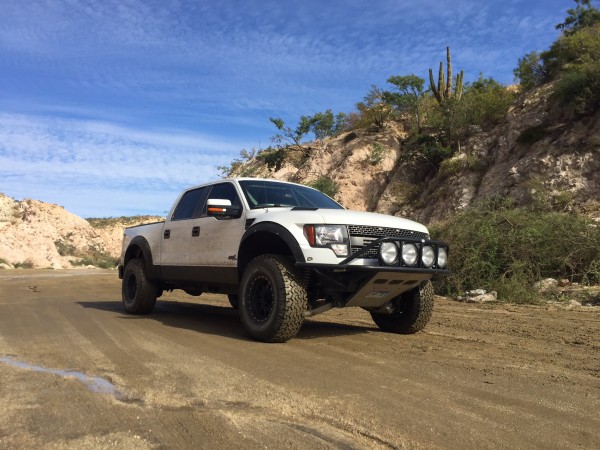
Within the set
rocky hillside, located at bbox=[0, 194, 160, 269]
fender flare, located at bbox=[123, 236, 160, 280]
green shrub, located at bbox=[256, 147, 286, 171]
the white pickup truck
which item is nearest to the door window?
the white pickup truck


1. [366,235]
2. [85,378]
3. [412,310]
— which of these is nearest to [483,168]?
[412,310]

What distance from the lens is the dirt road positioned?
292cm

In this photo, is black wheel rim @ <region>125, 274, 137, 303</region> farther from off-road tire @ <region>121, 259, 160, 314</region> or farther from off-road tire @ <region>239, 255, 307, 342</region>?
off-road tire @ <region>239, 255, 307, 342</region>

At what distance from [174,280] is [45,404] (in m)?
4.24

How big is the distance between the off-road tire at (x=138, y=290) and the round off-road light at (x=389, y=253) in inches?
176

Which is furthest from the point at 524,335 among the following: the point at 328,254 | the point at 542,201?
the point at 542,201

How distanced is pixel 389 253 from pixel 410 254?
31 centimetres

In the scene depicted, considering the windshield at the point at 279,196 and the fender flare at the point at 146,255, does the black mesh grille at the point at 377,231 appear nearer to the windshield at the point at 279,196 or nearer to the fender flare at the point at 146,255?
the windshield at the point at 279,196

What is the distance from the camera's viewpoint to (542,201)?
49.8ft

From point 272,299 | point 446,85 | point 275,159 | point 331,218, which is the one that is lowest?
point 272,299

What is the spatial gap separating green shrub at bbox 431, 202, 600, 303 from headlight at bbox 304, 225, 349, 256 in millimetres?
6563

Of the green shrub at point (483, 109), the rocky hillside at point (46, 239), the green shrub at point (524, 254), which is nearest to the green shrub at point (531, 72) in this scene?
the green shrub at point (483, 109)

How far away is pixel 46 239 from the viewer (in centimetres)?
4066

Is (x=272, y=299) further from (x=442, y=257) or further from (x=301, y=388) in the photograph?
(x=442, y=257)
